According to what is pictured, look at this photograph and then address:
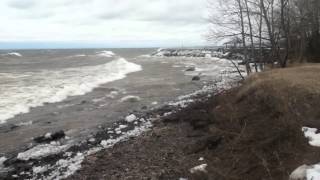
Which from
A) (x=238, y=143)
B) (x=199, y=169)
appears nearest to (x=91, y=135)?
(x=238, y=143)

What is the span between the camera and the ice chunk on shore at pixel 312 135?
781 centimetres

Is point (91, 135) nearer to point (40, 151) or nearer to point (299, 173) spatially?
point (40, 151)

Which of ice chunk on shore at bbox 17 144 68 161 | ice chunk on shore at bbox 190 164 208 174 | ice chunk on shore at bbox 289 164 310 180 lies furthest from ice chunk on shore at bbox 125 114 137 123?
ice chunk on shore at bbox 289 164 310 180

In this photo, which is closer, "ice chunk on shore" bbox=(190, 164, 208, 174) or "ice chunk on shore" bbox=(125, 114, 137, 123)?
"ice chunk on shore" bbox=(190, 164, 208, 174)

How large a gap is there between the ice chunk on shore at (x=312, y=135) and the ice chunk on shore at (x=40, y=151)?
705 centimetres

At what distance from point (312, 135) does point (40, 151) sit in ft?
25.1

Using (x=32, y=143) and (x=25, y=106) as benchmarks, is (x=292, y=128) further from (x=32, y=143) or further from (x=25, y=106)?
(x=25, y=106)

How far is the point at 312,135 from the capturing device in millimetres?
8156

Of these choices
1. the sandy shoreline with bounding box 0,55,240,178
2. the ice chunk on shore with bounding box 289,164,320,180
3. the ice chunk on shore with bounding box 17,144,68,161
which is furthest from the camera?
the ice chunk on shore with bounding box 17,144,68,161

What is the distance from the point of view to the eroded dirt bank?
7965 millimetres

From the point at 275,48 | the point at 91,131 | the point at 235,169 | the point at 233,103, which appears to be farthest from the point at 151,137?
the point at 275,48

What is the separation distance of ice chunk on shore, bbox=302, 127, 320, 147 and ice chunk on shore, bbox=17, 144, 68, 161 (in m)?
7.05

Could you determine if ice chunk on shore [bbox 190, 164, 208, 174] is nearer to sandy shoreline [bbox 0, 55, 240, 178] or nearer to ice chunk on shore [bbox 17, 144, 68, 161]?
sandy shoreline [bbox 0, 55, 240, 178]

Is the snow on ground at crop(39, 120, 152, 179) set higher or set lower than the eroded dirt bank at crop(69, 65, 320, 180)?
lower
